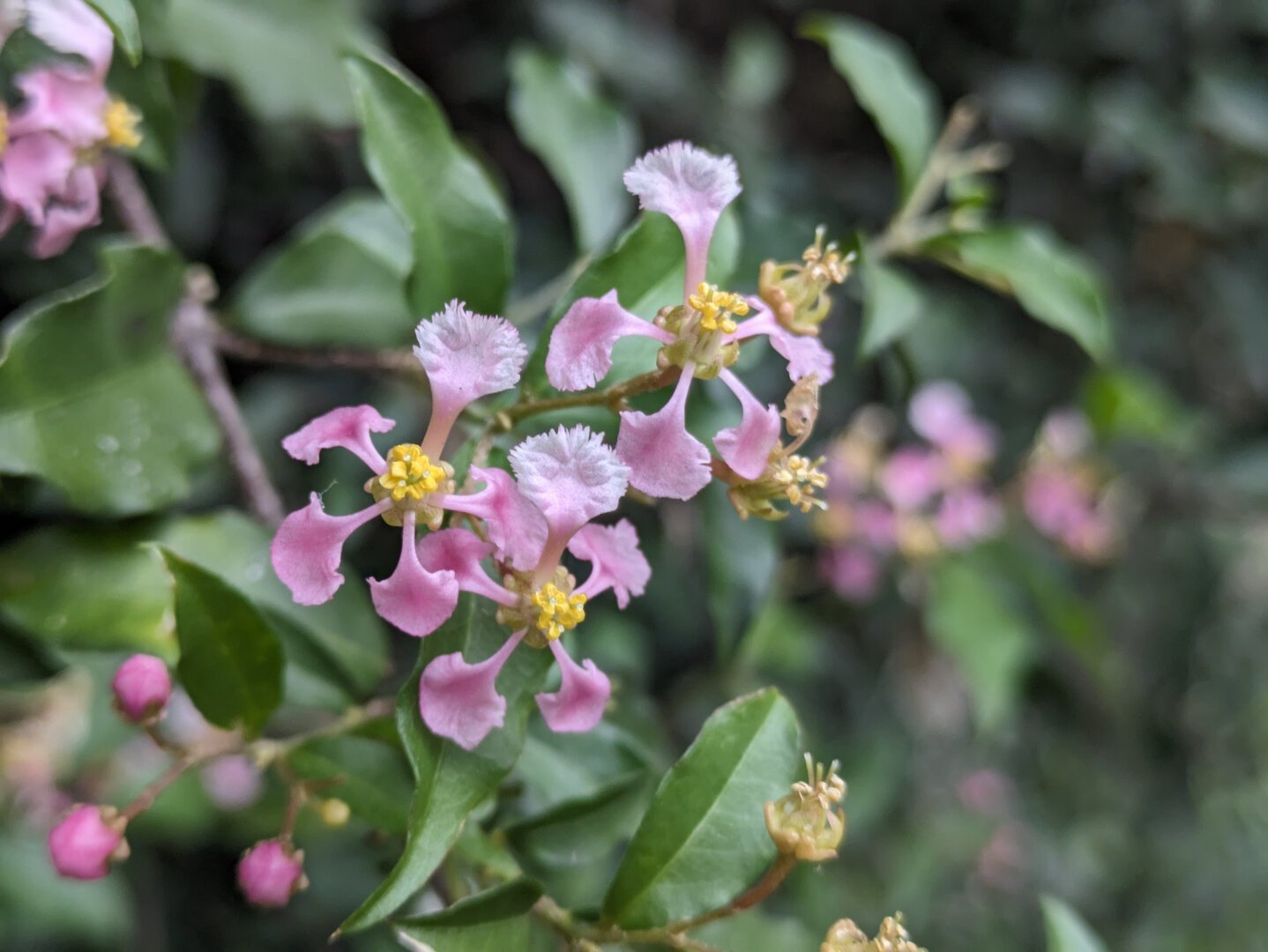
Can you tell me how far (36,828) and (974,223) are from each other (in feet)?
5.14

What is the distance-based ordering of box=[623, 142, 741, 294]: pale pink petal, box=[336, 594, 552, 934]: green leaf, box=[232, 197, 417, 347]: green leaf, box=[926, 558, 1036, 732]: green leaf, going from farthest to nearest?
box=[926, 558, 1036, 732]: green leaf, box=[232, 197, 417, 347]: green leaf, box=[623, 142, 741, 294]: pale pink petal, box=[336, 594, 552, 934]: green leaf

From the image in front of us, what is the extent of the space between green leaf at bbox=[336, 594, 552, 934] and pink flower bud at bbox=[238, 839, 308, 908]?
6.7 inches

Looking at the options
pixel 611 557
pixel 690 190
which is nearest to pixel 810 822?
pixel 611 557

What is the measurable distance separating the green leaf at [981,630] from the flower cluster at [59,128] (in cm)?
134

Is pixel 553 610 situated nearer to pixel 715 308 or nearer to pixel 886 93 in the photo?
pixel 715 308

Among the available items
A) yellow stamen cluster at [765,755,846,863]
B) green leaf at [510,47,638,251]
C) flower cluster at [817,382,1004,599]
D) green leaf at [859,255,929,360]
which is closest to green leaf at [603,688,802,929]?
yellow stamen cluster at [765,755,846,863]

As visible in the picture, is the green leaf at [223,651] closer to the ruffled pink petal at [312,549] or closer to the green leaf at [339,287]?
the ruffled pink petal at [312,549]

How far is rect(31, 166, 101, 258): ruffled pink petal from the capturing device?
80cm

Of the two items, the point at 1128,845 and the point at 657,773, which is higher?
the point at 657,773

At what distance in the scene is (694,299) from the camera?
63 cm

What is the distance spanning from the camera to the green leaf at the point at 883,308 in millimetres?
920

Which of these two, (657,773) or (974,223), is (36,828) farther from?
(974,223)

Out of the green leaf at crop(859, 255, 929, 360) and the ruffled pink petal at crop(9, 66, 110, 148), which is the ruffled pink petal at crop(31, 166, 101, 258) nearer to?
the ruffled pink petal at crop(9, 66, 110, 148)

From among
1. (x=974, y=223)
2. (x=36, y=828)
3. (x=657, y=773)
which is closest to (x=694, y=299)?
(x=657, y=773)
